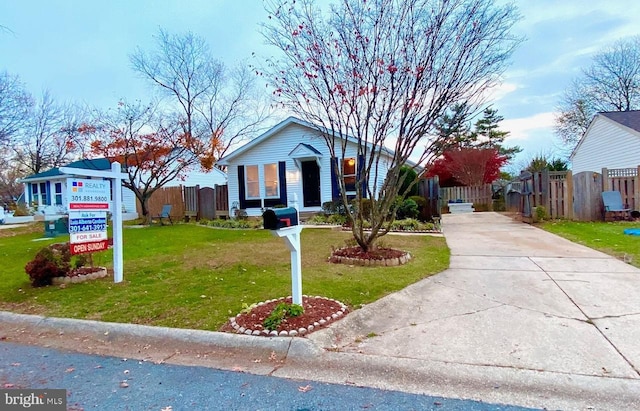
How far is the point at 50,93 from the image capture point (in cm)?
2609

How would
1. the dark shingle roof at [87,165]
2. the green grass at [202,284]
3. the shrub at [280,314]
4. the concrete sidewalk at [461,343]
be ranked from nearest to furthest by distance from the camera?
1. the concrete sidewalk at [461,343]
2. the shrub at [280,314]
3. the green grass at [202,284]
4. the dark shingle roof at [87,165]

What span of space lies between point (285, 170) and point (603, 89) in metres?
27.1

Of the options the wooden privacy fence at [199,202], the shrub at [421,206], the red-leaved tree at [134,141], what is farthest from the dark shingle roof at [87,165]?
the shrub at [421,206]

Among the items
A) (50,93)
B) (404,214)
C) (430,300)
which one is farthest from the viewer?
(50,93)

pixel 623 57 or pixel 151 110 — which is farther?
pixel 623 57

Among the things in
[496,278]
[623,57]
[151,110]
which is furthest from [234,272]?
[623,57]

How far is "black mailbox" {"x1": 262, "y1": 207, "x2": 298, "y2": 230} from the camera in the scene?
A: 334 cm

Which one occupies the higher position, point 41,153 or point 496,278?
point 41,153

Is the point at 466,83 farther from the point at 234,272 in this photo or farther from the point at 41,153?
the point at 41,153

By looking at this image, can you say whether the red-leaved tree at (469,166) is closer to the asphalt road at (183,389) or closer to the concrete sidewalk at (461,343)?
the concrete sidewalk at (461,343)

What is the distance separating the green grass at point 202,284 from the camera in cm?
430

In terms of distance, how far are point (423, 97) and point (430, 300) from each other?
3.67 metres

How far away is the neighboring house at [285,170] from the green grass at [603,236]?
7454 millimetres

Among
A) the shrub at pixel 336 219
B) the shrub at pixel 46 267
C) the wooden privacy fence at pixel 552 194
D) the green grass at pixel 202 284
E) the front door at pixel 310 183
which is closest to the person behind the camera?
the green grass at pixel 202 284
